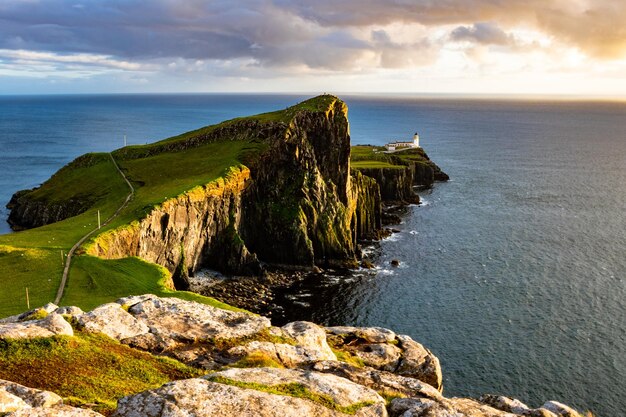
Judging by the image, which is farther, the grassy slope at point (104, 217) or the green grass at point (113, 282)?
the grassy slope at point (104, 217)

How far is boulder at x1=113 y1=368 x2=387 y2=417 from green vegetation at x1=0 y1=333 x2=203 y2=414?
6.06 ft

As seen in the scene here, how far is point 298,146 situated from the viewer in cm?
11281

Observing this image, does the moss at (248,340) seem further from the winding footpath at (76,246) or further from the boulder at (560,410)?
the winding footpath at (76,246)

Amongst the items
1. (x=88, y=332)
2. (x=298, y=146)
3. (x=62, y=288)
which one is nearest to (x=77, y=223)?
(x=62, y=288)

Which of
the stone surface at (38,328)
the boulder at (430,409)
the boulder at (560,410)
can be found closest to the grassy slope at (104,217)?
the stone surface at (38,328)

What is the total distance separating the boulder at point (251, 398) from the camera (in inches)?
702

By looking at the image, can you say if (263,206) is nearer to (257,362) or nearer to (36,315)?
(36,315)

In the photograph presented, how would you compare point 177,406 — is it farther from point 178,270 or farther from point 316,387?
point 178,270

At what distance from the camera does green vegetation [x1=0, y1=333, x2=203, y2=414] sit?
20297mm

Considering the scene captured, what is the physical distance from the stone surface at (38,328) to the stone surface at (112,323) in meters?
1.79

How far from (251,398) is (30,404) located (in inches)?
294

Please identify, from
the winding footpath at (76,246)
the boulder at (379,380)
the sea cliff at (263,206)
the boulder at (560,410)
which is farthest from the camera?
the sea cliff at (263,206)

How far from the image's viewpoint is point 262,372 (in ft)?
73.7

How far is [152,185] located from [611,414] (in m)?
88.0
